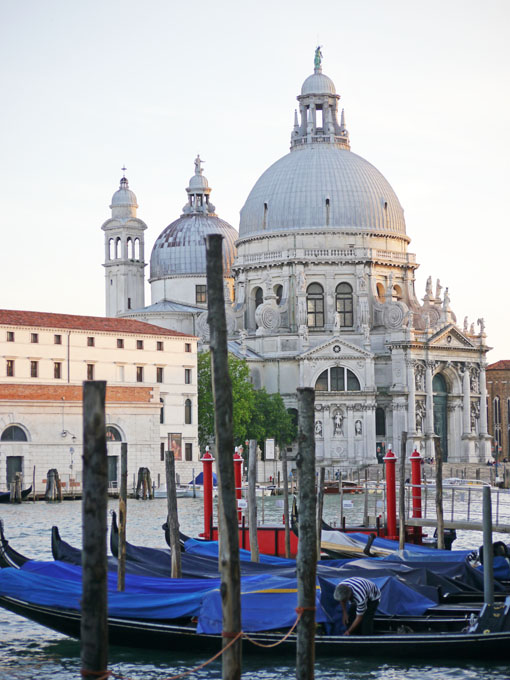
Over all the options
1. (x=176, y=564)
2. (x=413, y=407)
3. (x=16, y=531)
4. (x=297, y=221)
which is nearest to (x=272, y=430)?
(x=413, y=407)

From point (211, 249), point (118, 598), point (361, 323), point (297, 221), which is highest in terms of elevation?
point (297, 221)

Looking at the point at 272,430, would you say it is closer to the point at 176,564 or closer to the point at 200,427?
the point at 200,427

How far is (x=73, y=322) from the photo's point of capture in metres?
51.5

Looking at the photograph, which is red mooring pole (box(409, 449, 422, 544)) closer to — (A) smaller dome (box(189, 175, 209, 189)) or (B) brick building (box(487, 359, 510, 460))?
(A) smaller dome (box(189, 175, 209, 189))

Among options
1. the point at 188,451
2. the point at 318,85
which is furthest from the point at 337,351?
the point at 318,85

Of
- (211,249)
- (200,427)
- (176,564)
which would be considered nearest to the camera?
(211,249)

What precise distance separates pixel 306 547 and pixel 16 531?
69.9 feet

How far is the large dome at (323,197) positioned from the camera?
71.1 metres

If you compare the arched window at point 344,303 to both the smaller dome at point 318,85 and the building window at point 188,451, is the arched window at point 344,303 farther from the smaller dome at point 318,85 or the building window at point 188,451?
the building window at point 188,451

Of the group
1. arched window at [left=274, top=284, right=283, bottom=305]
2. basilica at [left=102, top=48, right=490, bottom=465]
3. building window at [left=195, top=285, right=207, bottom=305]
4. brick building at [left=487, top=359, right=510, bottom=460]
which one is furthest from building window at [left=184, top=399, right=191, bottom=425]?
brick building at [left=487, top=359, right=510, bottom=460]

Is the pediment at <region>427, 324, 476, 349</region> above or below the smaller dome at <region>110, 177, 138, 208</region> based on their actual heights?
below

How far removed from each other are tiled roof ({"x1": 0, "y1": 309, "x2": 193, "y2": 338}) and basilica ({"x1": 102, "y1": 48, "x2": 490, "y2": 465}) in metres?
13.4

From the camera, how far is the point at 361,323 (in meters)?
69.2

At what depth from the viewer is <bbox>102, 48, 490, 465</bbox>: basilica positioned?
2633 inches
